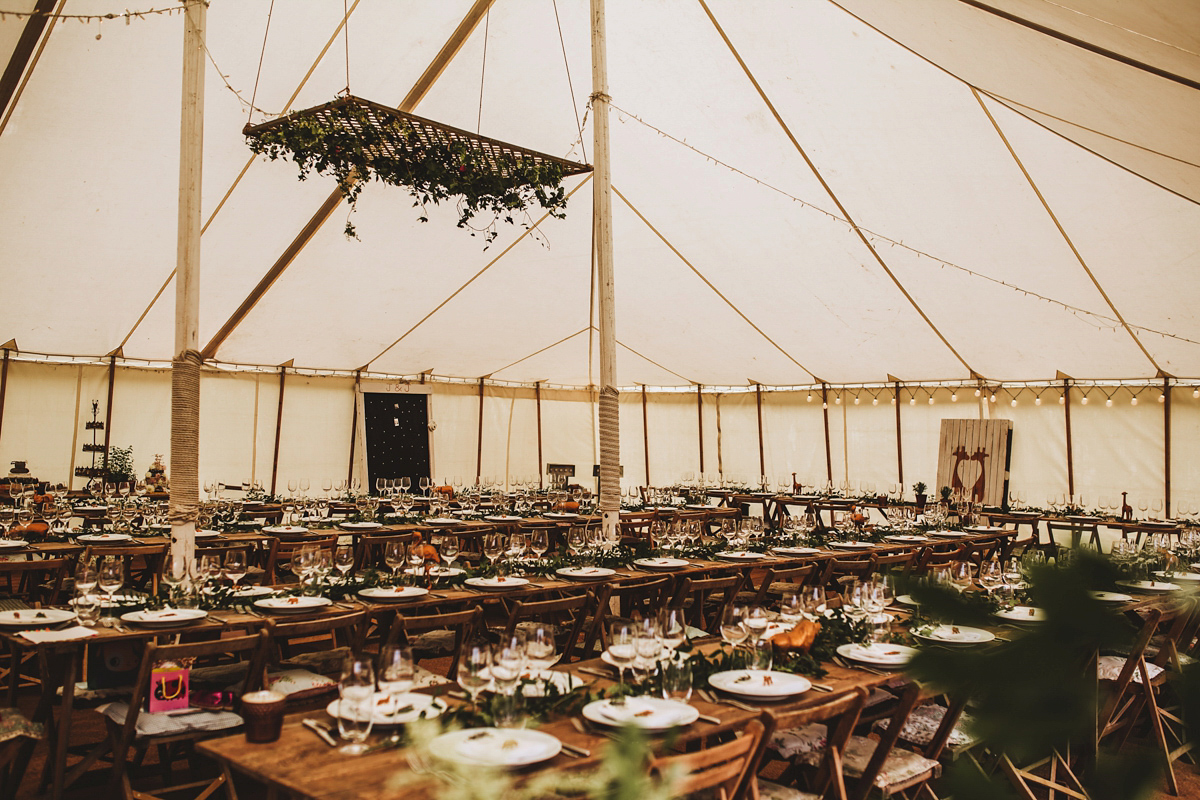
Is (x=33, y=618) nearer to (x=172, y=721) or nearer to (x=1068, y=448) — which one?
(x=172, y=721)

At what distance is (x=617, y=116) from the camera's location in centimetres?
877

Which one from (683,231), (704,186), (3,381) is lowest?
(3,381)

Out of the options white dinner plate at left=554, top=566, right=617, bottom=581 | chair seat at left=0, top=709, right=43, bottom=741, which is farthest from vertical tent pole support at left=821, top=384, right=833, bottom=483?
chair seat at left=0, top=709, right=43, bottom=741

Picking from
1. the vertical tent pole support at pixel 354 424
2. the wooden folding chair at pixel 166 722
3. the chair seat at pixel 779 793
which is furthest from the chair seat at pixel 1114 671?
the vertical tent pole support at pixel 354 424

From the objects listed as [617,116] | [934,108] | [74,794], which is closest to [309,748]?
[74,794]

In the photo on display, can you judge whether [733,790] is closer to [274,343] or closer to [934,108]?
[934,108]

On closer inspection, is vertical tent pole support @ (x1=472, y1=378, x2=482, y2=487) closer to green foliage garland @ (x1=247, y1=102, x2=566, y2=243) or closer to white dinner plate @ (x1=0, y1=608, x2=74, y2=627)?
green foliage garland @ (x1=247, y1=102, x2=566, y2=243)

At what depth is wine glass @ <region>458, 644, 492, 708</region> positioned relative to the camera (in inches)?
95.7

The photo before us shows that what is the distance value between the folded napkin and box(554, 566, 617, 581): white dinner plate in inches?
94.6

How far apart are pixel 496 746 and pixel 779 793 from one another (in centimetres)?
119

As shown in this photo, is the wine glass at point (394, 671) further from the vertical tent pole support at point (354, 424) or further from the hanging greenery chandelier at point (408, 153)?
the vertical tent pole support at point (354, 424)

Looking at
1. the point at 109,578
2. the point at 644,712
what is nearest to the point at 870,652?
the point at 644,712

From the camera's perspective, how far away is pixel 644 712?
7.98ft

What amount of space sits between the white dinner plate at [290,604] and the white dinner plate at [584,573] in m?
1.42
